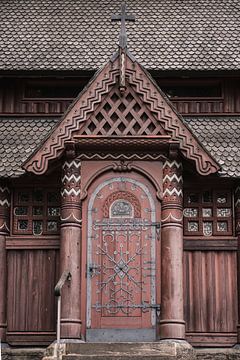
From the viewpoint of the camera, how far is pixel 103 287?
15141 mm

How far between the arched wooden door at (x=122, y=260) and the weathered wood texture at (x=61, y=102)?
9.39ft

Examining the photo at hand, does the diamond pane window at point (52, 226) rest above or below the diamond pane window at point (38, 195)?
below

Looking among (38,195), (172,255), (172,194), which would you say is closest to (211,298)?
(172,255)

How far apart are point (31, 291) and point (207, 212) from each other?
148 inches

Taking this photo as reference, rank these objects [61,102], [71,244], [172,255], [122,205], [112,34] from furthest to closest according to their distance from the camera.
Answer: [112,34] → [61,102] → [122,205] → [71,244] → [172,255]

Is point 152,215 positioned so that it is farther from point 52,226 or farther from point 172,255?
point 52,226

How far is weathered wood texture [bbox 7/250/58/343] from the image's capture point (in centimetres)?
1597

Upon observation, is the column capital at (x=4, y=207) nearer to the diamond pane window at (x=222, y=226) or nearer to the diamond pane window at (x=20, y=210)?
the diamond pane window at (x=20, y=210)

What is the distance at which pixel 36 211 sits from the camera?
16609 millimetres

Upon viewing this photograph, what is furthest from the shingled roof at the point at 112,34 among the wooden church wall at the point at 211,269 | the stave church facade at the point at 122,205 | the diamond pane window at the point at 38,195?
the wooden church wall at the point at 211,269

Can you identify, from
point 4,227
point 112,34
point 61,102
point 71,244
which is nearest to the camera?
point 71,244

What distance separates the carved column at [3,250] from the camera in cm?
1591

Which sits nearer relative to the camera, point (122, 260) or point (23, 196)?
point (122, 260)

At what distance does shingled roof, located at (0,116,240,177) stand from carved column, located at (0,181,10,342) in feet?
1.87
